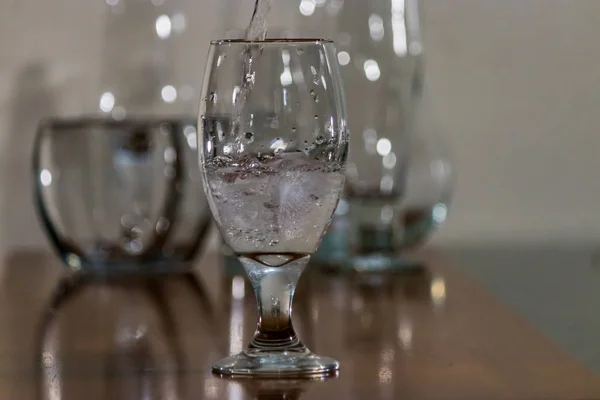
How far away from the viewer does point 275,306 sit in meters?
0.74

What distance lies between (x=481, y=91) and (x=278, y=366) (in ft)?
3.01

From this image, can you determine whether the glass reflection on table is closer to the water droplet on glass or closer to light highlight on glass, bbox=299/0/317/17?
the water droplet on glass

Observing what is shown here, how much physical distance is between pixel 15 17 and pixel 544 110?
764 mm

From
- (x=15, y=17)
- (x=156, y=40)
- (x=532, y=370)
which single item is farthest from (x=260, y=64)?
(x=15, y=17)

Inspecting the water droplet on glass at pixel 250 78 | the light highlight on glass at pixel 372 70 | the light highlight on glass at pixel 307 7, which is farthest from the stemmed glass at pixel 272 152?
the light highlight on glass at pixel 307 7

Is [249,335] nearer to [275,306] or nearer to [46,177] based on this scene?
[275,306]

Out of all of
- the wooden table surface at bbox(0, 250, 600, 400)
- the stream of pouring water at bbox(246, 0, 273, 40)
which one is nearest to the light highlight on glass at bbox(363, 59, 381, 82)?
the wooden table surface at bbox(0, 250, 600, 400)

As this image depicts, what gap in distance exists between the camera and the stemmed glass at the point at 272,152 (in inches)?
27.7

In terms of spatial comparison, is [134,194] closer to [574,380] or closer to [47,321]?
[47,321]

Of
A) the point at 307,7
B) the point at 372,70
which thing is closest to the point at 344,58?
the point at 372,70

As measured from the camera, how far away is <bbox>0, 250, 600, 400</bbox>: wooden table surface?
681 millimetres

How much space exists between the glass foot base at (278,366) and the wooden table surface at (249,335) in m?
0.01

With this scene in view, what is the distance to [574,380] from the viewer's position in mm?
684

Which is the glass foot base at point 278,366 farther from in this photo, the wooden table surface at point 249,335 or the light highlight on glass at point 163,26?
the light highlight on glass at point 163,26
